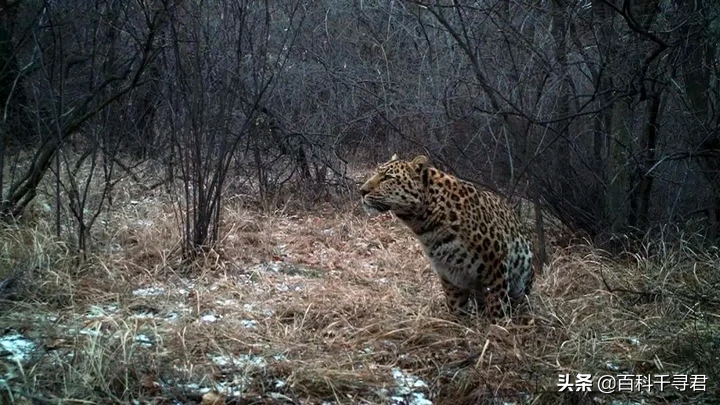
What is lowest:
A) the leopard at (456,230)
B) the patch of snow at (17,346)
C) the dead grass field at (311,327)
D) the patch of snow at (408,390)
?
the patch of snow at (408,390)

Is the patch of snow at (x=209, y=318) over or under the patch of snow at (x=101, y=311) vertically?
under

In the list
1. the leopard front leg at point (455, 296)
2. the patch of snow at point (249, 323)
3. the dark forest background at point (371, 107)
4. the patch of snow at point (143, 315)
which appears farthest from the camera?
the dark forest background at point (371, 107)

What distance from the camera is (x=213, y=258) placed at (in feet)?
25.0

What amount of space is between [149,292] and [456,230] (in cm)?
267

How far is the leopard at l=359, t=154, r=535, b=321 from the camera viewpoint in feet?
19.8

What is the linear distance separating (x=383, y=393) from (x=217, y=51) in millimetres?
4568

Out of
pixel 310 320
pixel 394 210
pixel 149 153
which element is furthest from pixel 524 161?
pixel 149 153

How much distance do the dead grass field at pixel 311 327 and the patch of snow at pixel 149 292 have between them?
0.11ft

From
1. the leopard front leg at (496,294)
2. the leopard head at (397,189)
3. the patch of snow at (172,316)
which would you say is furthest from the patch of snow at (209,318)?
the leopard front leg at (496,294)

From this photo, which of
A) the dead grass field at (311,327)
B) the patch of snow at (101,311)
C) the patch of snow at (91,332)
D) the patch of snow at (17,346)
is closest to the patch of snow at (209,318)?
the dead grass field at (311,327)

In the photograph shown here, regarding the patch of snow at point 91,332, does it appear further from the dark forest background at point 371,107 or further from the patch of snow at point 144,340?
the dark forest background at point 371,107

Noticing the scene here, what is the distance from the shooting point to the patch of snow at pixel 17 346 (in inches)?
182

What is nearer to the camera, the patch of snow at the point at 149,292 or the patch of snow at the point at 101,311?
the patch of snow at the point at 101,311

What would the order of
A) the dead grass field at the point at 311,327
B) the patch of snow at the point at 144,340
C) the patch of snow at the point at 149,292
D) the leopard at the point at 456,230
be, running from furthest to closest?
the patch of snow at the point at 149,292
the leopard at the point at 456,230
the patch of snow at the point at 144,340
the dead grass field at the point at 311,327
